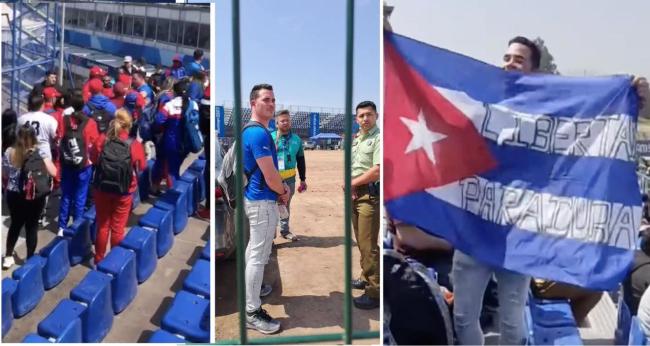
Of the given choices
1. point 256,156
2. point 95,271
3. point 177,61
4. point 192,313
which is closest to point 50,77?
point 177,61

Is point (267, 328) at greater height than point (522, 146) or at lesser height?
lesser


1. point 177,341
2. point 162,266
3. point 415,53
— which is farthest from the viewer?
point 162,266

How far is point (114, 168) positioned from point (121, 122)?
0.22 metres

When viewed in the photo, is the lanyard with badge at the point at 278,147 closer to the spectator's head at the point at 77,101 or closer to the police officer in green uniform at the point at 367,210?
the police officer in green uniform at the point at 367,210

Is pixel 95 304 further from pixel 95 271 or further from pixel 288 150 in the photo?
pixel 288 150

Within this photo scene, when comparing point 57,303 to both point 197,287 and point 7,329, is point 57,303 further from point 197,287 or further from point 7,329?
point 197,287

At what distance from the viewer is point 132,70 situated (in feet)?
8.46

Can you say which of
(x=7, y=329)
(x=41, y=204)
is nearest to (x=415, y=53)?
(x=41, y=204)

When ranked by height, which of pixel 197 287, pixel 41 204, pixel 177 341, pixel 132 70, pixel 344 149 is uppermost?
pixel 132 70

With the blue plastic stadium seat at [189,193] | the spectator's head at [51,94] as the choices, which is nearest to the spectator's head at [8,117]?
the spectator's head at [51,94]

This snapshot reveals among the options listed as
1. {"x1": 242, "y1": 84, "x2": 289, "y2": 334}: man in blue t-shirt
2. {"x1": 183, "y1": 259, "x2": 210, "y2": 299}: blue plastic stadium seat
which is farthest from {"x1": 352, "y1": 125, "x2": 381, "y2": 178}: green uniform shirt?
{"x1": 183, "y1": 259, "x2": 210, "y2": 299}: blue plastic stadium seat

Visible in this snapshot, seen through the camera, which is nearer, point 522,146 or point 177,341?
point 522,146

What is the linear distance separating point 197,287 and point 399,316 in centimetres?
90

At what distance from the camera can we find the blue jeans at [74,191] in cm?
265
